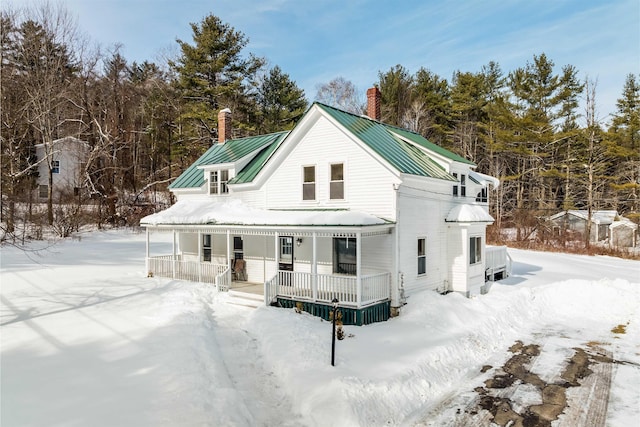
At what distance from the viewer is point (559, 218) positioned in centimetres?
4356

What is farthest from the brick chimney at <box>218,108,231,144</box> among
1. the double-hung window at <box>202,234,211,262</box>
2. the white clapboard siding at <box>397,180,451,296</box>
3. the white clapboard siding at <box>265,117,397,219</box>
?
the white clapboard siding at <box>397,180,451,296</box>

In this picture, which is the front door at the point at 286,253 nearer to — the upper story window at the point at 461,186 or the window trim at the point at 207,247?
the window trim at the point at 207,247

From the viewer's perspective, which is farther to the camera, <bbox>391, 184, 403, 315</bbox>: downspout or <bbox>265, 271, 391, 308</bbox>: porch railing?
<bbox>391, 184, 403, 315</bbox>: downspout

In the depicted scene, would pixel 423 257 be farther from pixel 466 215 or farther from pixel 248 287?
pixel 248 287

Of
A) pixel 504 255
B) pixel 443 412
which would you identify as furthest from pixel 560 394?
pixel 504 255

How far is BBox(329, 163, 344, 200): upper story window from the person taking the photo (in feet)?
50.0

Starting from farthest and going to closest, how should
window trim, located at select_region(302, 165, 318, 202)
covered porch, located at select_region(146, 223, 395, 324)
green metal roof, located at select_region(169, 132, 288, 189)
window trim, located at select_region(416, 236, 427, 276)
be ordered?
green metal roof, located at select_region(169, 132, 288, 189), window trim, located at select_region(302, 165, 318, 202), window trim, located at select_region(416, 236, 427, 276), covered porch, located at select_region(146, 223, 395, 324)

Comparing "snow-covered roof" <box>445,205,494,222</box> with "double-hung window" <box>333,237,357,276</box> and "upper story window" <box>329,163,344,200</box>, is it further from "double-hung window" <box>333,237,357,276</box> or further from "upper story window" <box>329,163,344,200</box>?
"upper story window" <box>329,163,344,200</box>

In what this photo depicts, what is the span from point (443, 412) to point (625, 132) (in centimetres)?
4818

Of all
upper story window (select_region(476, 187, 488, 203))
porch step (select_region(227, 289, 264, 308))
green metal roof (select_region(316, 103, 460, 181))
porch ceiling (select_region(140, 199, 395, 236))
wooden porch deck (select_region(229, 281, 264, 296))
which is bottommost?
porch step (select_region(227, 289, 264, 308))

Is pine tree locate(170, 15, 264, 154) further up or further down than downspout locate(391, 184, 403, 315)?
further up

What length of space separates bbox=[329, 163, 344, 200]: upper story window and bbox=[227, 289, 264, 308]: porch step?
480cm

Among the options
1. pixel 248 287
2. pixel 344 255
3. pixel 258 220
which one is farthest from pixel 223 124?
pixel 344 255

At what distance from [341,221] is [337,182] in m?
2.80
